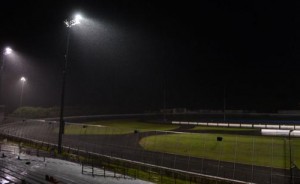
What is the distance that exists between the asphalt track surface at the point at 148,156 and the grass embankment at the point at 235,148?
3.18 ft

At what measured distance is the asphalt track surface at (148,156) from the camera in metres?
17.0

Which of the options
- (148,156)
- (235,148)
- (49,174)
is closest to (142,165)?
(148,156)

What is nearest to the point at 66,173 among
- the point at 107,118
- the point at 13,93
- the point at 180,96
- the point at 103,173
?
the point at 103,173

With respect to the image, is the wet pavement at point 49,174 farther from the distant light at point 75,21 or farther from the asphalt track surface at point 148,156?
the distant light at point 75,21

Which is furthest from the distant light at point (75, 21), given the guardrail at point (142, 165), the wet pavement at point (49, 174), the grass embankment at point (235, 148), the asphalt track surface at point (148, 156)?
the grass embankment at point (235, 148)

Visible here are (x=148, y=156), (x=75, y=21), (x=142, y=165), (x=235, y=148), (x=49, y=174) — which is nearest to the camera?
(x=49, y=174)

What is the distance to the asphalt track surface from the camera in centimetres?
1695

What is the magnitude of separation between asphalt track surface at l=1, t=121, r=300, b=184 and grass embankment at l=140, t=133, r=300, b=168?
3.18 ft

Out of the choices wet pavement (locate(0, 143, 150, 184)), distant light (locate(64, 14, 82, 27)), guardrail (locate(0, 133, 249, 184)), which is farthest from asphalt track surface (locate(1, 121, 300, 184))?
distant light (locate(64, 14, 82, 27))

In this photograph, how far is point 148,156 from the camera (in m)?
22.8

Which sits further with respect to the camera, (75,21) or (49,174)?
(75,21)

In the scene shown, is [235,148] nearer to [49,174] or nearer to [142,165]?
[142,165]

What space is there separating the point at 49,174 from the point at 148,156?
9.37 m

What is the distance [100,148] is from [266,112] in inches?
2276
